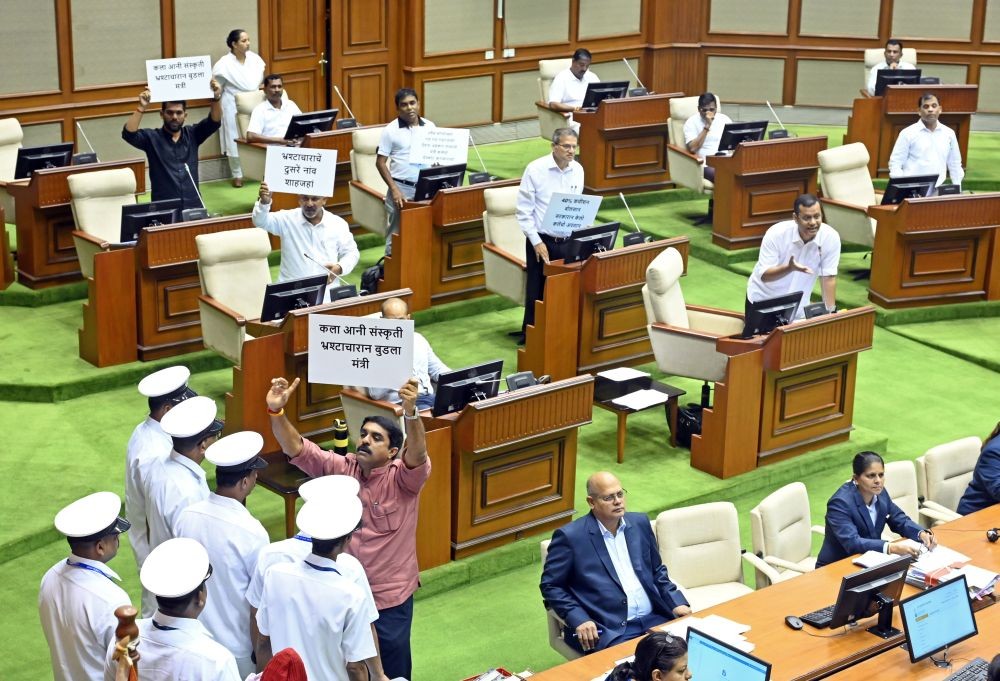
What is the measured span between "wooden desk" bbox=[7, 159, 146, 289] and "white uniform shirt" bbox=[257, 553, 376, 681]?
583 centimetres

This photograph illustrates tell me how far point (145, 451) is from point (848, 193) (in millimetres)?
7593

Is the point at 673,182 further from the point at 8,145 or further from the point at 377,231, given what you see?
the point at 8,145

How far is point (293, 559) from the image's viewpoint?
486 centimetres

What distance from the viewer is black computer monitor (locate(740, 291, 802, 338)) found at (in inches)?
314

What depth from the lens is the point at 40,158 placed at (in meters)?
10.2

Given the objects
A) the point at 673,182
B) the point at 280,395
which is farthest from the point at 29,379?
the point at 673,182

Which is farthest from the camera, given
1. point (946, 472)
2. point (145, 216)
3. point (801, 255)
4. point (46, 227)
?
point (46, 227)

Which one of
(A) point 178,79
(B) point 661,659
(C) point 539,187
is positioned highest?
(A) point 178,79

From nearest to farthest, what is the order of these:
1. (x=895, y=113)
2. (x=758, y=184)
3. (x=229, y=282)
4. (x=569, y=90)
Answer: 1. (x=229, y=282)
2. (x=758, y=184)
3. (x=895, y=113)
4. (x=569, y=90)

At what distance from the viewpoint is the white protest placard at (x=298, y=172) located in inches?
335

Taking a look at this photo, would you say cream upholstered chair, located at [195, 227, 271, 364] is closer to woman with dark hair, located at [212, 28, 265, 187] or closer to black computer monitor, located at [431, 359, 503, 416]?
black computer monitor, located at [431, 359, 503, 416]

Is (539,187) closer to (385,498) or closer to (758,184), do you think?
A: (758,184)

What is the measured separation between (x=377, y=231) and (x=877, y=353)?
12.7ft

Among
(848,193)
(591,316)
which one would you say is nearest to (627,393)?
(591,316)
